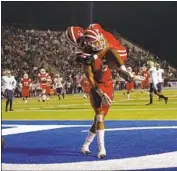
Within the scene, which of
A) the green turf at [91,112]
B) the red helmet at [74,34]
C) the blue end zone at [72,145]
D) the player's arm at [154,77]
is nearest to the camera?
the blue end zone at [72,145]

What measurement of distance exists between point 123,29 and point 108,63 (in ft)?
105

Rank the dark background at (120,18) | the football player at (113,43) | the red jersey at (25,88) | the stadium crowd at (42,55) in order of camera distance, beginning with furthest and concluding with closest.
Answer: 1. the dark background at (120,18)
2. the stadium crowd at (42,55)
3. the red jersey at (25,88)
4. the football player at (113,43)

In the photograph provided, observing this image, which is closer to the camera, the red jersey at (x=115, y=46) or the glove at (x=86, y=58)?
the glove at (x=86, y=58)

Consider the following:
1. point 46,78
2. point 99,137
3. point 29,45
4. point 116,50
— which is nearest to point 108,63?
point 116,50

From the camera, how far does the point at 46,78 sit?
22.3m

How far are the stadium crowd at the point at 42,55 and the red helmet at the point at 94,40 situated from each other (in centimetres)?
2538

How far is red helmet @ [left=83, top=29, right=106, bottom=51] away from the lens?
5316mm

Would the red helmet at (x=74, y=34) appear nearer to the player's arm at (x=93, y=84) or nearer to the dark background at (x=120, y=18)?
the player's arm at (x=93, y=84)

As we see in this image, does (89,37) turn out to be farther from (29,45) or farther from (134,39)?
(134,39)

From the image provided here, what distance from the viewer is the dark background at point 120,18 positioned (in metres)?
33.4

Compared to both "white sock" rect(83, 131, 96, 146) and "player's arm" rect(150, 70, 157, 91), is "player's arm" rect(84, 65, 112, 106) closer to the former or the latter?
"white sock" rect(83, 131, 96, 146)

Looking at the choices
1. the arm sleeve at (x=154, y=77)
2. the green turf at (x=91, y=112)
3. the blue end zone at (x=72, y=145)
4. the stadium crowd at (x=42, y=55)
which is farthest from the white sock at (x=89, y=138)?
the stadium crowd at (x=42, y=55)

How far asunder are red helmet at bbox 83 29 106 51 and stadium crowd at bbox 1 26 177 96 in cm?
2538

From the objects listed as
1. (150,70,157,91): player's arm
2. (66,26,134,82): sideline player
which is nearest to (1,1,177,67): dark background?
(150,70,157,91): player's arm
